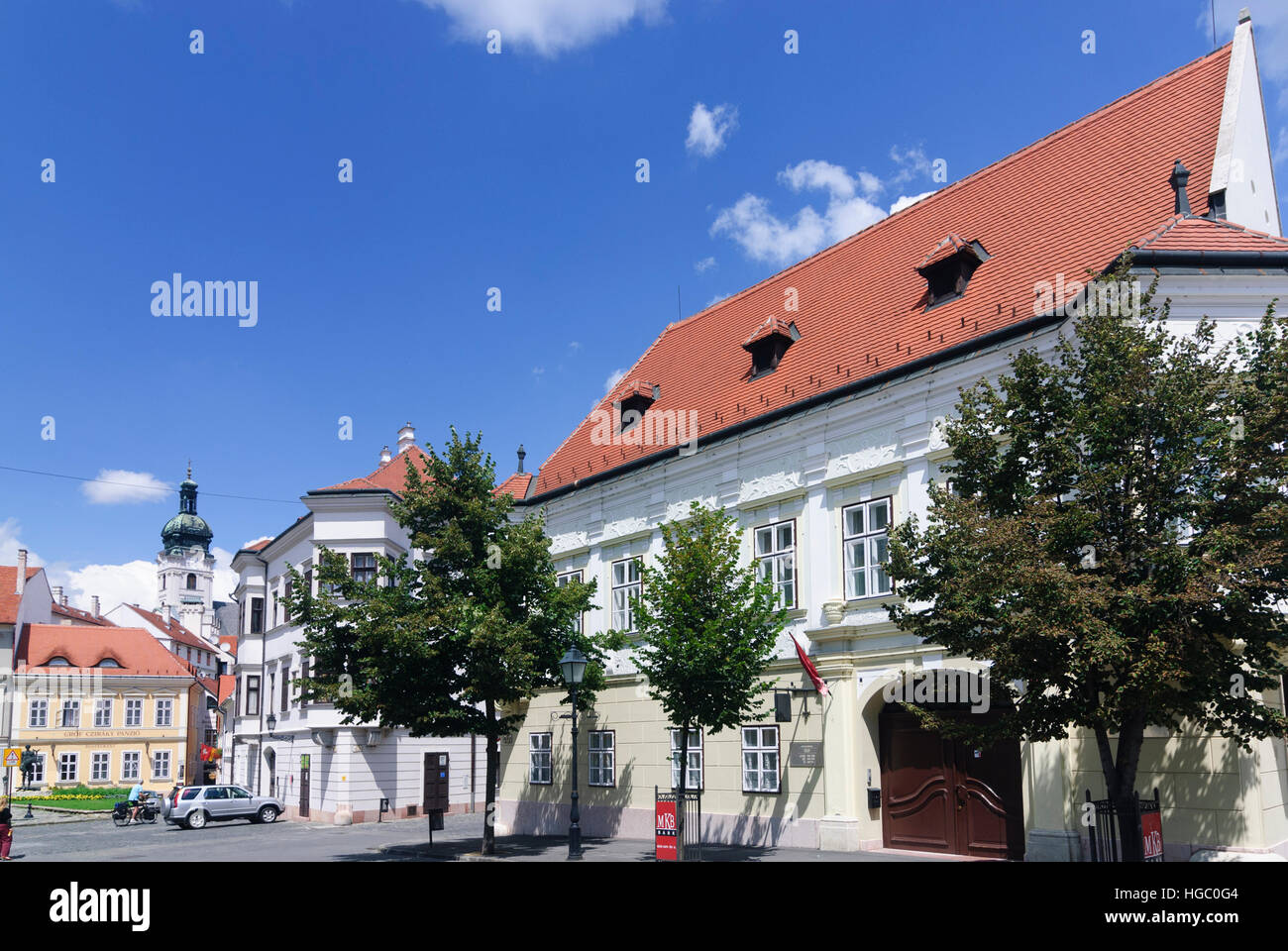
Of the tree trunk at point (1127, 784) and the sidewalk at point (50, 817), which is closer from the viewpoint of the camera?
the tree trunk at point (1127, 784)

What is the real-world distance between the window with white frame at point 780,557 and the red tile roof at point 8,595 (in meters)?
56.4

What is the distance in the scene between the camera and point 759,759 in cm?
2203

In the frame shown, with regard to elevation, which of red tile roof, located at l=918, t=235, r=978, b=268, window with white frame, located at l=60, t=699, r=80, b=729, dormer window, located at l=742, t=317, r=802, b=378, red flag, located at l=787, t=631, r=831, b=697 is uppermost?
red tile roof, located at l=918, t=235, r=978, b=268

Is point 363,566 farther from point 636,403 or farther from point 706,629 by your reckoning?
point 706,629

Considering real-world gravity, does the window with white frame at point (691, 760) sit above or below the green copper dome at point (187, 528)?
below

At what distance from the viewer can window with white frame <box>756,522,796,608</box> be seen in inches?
865

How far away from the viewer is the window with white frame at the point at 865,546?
788 inches

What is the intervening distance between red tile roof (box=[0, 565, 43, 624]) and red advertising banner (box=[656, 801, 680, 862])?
58.4m

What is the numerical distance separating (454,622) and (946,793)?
32.5ft

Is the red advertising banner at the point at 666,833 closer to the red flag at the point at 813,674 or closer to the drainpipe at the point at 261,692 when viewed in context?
the red flag at the point at 813,674

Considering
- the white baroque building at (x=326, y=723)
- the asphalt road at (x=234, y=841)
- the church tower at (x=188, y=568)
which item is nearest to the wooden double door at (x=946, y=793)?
the asphalt road at (x=234, y=841)

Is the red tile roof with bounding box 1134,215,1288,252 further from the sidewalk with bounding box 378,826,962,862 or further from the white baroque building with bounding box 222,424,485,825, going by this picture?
the white baroque building with bounding box 222,424,485,825

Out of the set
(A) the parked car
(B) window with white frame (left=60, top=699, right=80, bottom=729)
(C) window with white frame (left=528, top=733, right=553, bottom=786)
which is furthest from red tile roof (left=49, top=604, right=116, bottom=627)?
(C) window with white frame (left=528, top=733, right=553, bottom=786)
